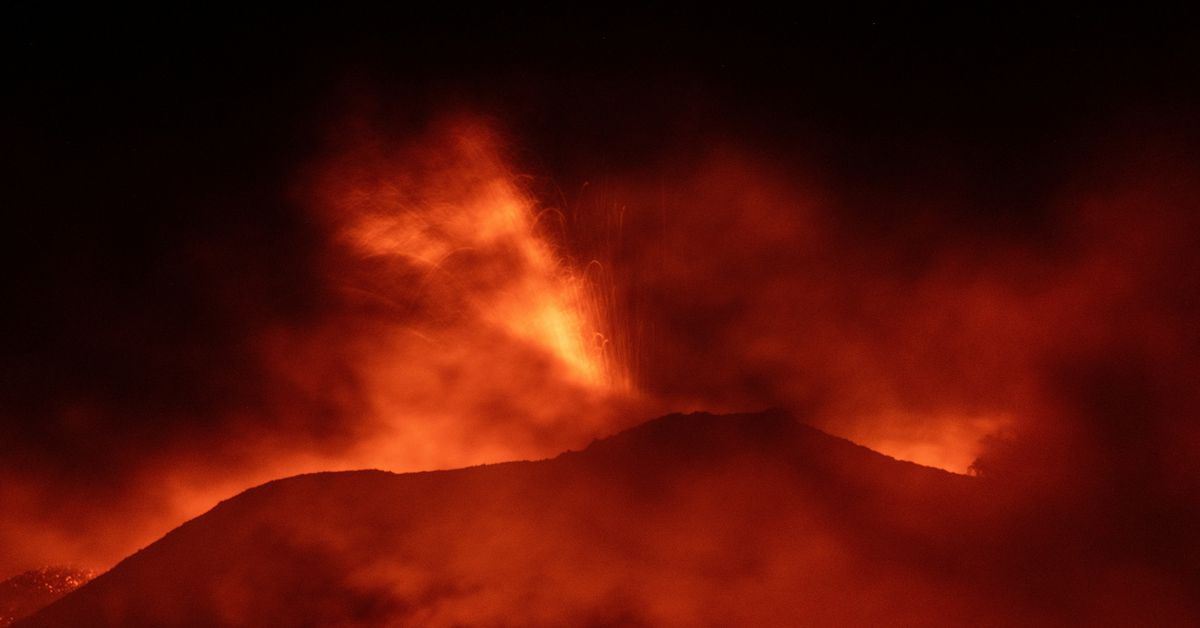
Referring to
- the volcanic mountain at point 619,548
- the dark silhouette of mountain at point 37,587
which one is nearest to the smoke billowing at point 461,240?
the dark silhouette of mountain at point 37,587

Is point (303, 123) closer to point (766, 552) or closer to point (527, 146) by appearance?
point (527, 146)

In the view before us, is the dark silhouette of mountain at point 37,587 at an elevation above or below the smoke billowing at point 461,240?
below

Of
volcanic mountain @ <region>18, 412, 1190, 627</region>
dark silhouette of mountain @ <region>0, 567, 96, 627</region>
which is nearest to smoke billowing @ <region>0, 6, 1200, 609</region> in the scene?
dark silhouette of mountain @ <region>0, 567, 96, 627</region>

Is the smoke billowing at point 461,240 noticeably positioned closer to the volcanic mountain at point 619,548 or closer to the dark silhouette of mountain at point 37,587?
the dark silhouette of mountain at point 37,587

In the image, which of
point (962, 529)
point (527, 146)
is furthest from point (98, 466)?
point (962, 529)

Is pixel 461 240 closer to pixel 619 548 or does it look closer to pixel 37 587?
pixel 619 548

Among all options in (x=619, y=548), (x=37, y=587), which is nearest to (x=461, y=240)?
(x=619, y=548)
